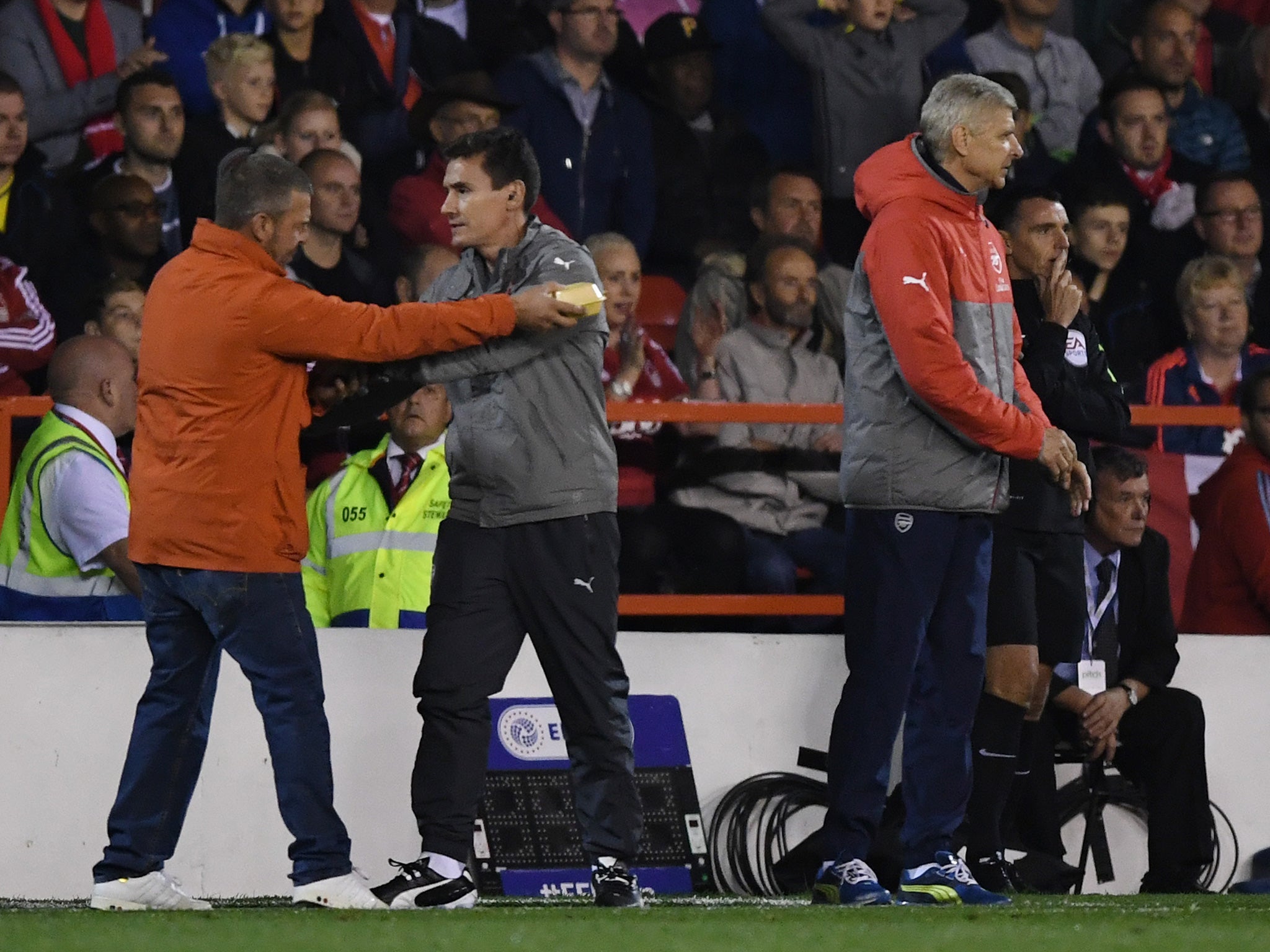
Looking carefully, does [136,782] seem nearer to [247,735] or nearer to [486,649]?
[486,649]

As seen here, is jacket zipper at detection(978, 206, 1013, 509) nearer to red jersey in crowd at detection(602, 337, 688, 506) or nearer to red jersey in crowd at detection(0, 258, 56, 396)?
red jersey in crowd at detection(602, 337, 688, 506)

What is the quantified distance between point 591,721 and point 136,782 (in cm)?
114

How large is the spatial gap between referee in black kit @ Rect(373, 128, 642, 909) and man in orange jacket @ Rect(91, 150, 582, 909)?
0.17 meters

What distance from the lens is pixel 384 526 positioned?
6.89 metres

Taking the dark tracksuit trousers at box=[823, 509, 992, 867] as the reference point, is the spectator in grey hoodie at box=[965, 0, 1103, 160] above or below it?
above

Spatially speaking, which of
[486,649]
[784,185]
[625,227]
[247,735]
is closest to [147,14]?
[625,227]

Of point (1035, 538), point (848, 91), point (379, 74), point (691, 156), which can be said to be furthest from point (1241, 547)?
point (379, 74)

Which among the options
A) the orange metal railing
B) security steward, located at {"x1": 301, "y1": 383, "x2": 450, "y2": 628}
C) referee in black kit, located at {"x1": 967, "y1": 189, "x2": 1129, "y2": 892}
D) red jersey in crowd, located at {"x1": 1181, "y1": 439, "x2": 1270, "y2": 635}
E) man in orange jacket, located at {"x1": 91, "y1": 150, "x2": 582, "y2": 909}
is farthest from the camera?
red jersey in crowd, located at {"x1": 1181, "y1": 439, "x2": 1270, "y2": 635}

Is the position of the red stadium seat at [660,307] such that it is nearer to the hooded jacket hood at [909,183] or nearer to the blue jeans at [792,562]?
the blue jeans at [792,562]

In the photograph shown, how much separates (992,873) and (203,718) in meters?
2.35

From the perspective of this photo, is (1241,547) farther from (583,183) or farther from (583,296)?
(583,296)

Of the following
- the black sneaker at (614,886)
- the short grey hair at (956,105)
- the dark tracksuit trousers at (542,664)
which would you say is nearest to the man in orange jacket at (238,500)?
the dark tracksuit trousers at (542,664)

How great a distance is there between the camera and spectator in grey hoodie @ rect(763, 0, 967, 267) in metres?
9.09

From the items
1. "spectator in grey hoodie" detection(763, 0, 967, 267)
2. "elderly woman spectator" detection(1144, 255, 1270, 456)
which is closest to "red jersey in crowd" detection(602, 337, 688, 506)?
"spectator in grey hoodie" detection(763, 0, 967, 267)
